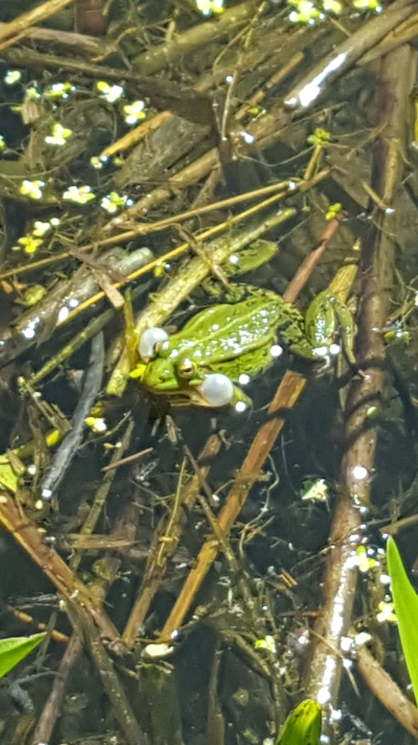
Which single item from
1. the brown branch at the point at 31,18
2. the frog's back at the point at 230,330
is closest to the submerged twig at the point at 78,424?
the frog's back at the point at 230,330

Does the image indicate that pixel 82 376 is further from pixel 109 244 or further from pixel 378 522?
pixel 378 522

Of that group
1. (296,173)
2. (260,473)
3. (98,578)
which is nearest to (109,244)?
(296,173)

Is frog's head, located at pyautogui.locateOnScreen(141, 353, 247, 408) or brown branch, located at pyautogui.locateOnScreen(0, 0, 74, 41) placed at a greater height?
brown branch, located at pyautogui.locateOnScreen(0, 0, 74, 41)

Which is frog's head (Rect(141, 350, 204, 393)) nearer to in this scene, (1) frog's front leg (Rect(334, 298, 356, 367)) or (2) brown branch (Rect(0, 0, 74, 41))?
(1) frog's front leg (Rect(334, 298, 356, 367))

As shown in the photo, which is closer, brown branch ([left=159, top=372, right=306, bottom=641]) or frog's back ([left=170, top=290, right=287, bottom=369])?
brown branch ([left=159, top=372, right=306, bottom=641])

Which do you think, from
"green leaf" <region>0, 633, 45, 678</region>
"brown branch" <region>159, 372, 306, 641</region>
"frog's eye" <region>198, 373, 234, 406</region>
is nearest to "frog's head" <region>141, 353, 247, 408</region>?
"frog's eye" <region>198, 373, 234, 406</region>

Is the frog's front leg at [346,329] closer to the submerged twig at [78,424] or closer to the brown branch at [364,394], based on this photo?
the brown branch at [364,394]

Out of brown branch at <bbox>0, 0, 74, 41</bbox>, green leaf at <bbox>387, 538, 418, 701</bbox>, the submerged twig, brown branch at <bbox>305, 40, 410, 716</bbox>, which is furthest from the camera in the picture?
brown branch at <bbox>0, 0, 74, 41</bbox>

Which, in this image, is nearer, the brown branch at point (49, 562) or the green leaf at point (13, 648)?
the green leaf at point (13, 648)

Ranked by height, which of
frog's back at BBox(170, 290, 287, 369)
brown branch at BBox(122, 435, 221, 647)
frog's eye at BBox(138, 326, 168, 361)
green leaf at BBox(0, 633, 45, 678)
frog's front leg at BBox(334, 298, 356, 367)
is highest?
green leaf at BBox(0, 633, 45, 678)
